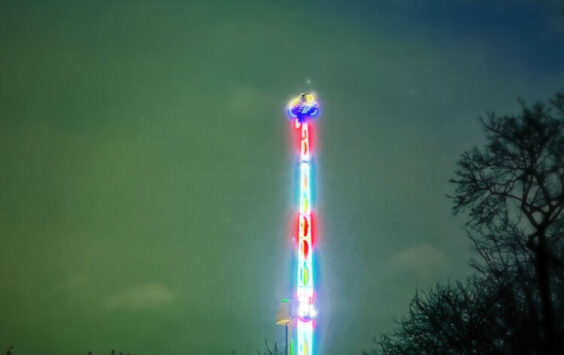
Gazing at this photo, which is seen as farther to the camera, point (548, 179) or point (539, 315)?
point (539, 315)

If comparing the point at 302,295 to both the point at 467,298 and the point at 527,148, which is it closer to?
the point at 467,298

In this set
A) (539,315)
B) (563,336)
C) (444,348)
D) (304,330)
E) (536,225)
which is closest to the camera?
(563,336)

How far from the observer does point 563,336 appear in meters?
12.2

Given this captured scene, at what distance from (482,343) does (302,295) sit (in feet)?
91.0

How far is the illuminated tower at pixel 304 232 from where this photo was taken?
137ft

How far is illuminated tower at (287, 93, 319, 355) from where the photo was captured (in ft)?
137

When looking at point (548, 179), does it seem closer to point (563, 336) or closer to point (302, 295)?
point (563, 336)

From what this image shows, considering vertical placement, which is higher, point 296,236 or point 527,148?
point 296,236

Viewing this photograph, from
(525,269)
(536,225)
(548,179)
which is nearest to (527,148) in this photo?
(548,179)

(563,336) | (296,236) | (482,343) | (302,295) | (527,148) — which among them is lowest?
(563,336)

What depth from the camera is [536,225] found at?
43.6 feet

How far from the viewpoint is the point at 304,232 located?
4538 cm

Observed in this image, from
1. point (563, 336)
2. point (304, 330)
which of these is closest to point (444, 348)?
point (563, 336)

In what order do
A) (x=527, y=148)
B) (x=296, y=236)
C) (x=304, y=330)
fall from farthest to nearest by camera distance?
(x=296, y=236), (x=304, y=330), (x=527, y=148)
